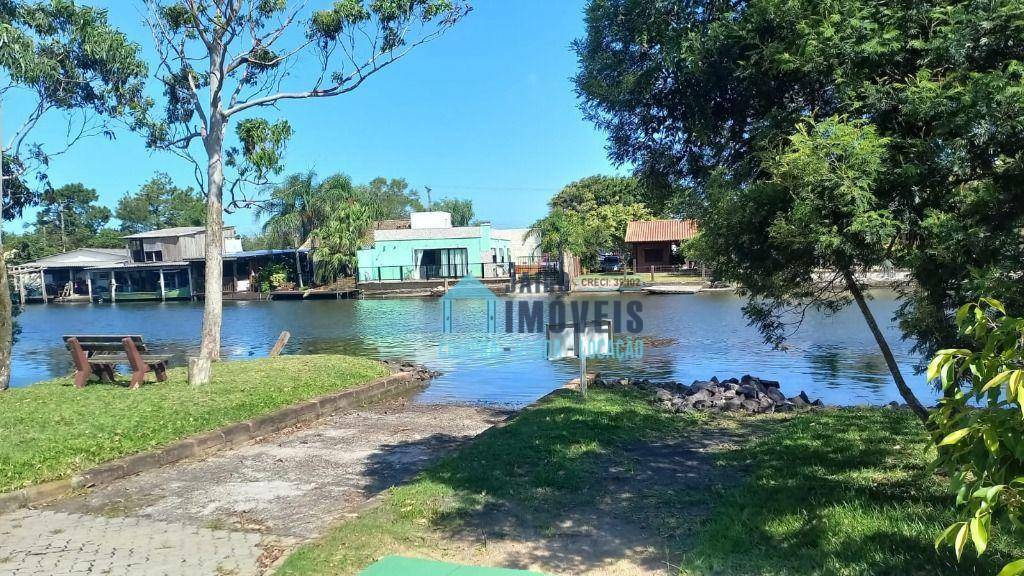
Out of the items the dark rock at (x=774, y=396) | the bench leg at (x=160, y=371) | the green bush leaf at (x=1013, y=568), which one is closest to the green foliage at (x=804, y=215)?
the green bush leaf at (x=1013, y=568)

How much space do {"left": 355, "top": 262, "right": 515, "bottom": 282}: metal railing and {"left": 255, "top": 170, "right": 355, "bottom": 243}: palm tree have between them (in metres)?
5.09

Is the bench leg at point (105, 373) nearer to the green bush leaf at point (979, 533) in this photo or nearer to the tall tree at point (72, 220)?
the green bush leaf at point (979, 533)

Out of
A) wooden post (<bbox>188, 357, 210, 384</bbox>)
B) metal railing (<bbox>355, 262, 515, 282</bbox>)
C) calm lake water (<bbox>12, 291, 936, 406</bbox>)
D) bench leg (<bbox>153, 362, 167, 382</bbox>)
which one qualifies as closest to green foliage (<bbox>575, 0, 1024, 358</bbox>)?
calm lake water (<bbox>12, 291, 936, 406</bbox>)

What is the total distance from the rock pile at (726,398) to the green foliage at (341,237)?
41.2 meters

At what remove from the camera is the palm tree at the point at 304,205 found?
50.4m

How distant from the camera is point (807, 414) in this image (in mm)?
8984

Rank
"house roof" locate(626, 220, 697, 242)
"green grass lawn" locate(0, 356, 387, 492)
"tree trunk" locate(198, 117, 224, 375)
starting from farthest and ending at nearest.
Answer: "house roof" locate(626, 220, 697, 242) → "tree trunk" locate(198, 117, 224, 375) → "green grass lawn" locate(0, 356, 387, 492)

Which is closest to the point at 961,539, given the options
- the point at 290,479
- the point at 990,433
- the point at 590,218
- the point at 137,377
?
the point at 990,433

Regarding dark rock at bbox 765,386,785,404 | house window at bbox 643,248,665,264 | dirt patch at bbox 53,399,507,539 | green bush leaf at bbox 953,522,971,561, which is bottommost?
dark rock at bbox 765,386,785,404

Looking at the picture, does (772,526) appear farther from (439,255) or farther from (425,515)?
(439,255)

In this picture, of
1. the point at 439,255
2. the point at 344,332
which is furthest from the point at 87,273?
the point at 344,332

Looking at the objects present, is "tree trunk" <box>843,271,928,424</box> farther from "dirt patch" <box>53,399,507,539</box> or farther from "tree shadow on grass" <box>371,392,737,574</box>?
"dirt patch" <box>53,399,507,539</box>

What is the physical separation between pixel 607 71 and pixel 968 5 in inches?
107

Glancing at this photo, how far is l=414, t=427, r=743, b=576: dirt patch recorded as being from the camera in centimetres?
423
